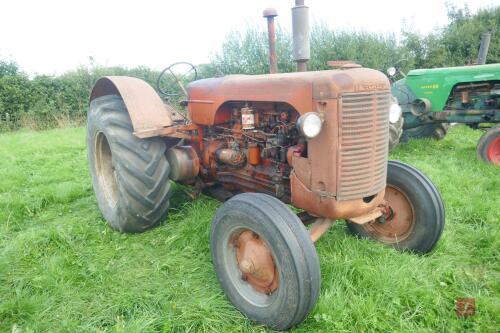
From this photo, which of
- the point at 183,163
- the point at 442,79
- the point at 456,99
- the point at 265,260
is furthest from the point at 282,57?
the point at 265,260

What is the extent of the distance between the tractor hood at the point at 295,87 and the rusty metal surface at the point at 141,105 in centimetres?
43

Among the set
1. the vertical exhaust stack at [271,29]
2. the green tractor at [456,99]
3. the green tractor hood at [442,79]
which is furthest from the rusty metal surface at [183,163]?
the green tractor hood at [442,79]

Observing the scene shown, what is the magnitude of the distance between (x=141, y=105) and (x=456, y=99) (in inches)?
196

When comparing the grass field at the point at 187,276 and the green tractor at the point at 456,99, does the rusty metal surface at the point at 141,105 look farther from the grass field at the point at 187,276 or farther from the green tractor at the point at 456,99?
the green tractor at the point at 456,99

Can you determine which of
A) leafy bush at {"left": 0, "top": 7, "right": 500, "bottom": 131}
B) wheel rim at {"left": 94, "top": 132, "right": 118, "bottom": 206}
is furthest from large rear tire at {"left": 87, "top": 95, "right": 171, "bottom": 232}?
leafy bush at {"left": 0, "top": 7, "right": 500, "bottom": 131}

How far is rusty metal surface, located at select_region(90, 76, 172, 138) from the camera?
3068 mm

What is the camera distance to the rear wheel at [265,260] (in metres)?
2.01

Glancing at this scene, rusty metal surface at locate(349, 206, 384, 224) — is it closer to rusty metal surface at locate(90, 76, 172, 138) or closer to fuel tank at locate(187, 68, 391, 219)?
fuel tank at locate(187, 68, 391, 219)

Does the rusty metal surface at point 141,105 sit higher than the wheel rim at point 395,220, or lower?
higher

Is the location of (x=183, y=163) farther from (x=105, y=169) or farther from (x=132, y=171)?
(x=105, y=169)

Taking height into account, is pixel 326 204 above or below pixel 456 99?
above

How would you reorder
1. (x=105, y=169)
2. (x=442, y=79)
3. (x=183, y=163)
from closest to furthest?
(x=183, y=163)
(x=105, y=169)
(x=442, y=79)

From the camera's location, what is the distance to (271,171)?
275 centimetres

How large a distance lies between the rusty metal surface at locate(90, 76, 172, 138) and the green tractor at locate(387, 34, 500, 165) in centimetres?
323
